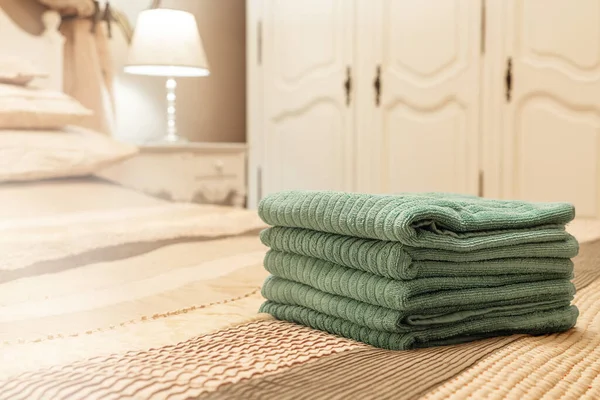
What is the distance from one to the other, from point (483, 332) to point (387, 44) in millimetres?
2499

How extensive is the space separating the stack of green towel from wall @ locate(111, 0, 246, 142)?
2.24 metres

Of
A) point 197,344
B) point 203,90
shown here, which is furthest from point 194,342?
point 203,90

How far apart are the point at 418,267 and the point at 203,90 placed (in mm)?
2822

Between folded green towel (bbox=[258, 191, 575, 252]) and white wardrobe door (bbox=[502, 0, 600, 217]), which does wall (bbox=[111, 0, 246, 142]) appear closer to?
white wardrobe door (bbox=[502, 0, 600, 217])

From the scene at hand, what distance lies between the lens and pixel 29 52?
240 cm

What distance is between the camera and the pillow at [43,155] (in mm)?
1938

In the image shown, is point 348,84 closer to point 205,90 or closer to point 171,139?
point 205,90

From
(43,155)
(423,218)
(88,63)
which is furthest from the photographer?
(88,63)

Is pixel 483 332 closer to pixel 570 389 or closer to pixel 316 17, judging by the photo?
pixel 570 389

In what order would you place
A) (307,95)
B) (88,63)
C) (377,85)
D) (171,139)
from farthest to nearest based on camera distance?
(307,95) < (377,85) < (171,139) < (88,63)

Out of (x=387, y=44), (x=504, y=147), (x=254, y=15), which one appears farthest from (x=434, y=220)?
(x=254, y=15)

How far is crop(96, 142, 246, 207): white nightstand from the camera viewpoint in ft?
8.77

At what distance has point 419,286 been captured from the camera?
2.36 ft

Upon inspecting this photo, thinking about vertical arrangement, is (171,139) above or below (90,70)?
below
